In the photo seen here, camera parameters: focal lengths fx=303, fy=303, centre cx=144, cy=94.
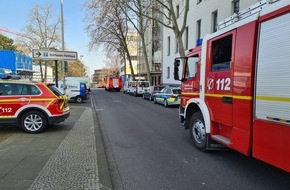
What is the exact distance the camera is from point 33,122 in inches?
371

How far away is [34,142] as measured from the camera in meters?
8.01

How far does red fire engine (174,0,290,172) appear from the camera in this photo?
4152 mm

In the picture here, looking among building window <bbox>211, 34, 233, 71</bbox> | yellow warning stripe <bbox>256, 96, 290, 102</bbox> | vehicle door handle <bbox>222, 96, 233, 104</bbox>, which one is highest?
building window <bbox>211, 34, 233, 71</bbox>

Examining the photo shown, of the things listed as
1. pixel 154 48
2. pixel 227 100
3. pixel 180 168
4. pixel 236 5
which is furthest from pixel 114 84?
pixel 227 100

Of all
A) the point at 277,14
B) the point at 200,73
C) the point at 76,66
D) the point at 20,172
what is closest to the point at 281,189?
the point at 277,14

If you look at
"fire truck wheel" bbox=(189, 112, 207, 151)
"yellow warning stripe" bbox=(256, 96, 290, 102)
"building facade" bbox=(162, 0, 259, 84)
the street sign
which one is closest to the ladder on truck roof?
"yellow warning stripe" bbox=(256, 96, 290, 102)

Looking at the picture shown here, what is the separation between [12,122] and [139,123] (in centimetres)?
482

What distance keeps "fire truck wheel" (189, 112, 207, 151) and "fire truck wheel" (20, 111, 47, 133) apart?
187 inches

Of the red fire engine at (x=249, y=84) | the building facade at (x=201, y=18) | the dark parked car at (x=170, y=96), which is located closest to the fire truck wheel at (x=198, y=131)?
the red fire engine at (x=249, y=84)

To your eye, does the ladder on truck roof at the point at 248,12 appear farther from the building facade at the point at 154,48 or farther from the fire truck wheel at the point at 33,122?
the building facade at the point at 154,48

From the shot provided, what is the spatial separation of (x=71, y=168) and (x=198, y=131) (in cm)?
318

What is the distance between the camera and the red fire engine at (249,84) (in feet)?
13.6

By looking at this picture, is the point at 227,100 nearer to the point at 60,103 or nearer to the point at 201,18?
the point at 60,103

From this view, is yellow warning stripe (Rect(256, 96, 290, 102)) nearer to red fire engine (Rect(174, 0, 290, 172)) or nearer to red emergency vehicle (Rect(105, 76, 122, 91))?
red fire engine (Rect(174, 0, 290, 172))
